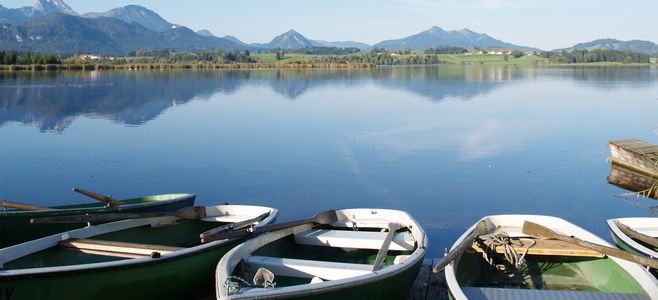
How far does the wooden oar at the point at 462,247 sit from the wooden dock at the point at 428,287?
3.26 feet

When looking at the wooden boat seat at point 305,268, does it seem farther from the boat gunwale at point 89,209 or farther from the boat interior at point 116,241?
the boat gunwale at point 89,209

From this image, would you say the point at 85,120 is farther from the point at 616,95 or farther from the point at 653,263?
the point at 616,95

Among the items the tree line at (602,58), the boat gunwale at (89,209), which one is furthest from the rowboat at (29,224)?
the tree line at (602,58)

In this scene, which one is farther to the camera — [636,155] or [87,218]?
[636,155]

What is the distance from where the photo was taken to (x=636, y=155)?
69.0ft

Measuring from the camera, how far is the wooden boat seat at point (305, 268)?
7812 mm

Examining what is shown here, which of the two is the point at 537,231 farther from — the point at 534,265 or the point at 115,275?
the point at 115,275

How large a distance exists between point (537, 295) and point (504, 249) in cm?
136

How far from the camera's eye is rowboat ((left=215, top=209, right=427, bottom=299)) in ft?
22.2

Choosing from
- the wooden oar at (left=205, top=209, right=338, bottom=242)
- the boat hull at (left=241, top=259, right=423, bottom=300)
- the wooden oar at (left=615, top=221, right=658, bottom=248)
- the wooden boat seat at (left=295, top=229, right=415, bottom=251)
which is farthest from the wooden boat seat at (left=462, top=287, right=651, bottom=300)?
the wooden oar at (left=205, top=209, right=338, bottom=242)

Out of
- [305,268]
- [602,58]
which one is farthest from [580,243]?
[602,58]

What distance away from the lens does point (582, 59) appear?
19050 cm

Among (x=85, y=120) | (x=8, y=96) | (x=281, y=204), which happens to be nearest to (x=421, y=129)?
(x=281, y=204)

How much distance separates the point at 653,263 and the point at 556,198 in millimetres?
9669
